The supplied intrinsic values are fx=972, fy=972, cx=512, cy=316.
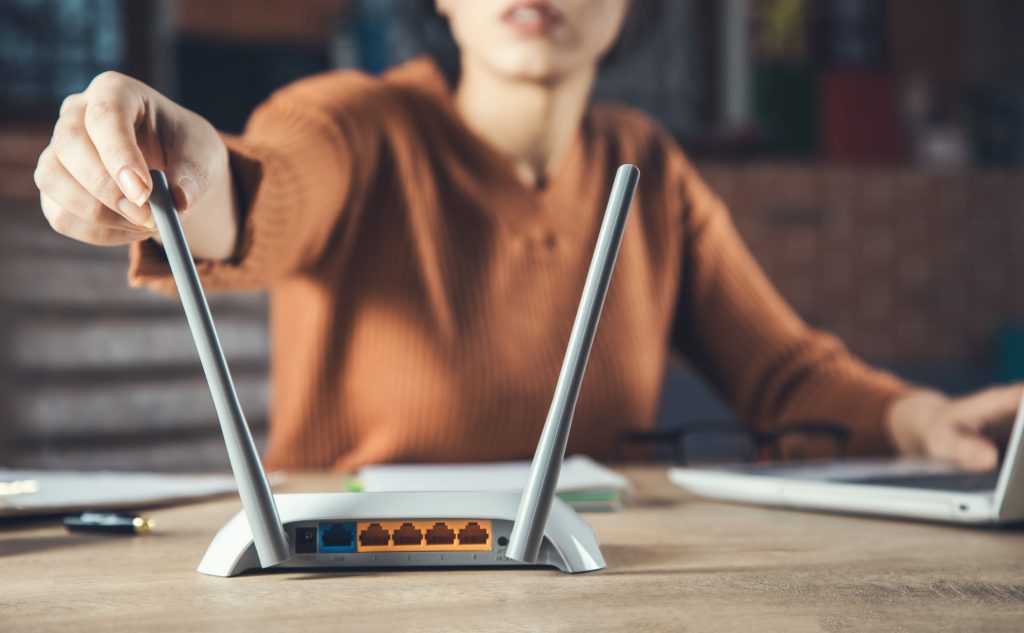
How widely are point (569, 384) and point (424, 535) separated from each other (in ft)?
0.29

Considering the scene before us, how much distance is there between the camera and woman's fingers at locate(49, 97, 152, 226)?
0.38 m

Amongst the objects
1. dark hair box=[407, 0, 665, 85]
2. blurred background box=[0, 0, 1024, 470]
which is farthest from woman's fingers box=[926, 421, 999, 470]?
blurred background box=[0, 0, 1024, 470]

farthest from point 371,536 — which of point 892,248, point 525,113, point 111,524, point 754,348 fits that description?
point 892,248

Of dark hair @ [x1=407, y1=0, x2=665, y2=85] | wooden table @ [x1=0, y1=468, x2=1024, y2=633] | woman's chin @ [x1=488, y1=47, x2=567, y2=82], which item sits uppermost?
dark hair @ [x1=407, y1=0, x2=665, y2=85]

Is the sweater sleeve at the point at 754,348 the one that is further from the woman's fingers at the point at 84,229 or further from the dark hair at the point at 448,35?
the woman's fingers at the point at 84,229

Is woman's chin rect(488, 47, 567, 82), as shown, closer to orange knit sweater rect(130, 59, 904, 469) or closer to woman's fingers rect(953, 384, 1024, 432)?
orange knit sweater rect(130, 59, 904, 469)

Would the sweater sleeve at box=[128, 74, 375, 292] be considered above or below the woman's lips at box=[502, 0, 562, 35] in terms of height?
below

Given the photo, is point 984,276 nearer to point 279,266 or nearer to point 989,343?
point 989,343

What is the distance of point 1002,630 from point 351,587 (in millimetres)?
216

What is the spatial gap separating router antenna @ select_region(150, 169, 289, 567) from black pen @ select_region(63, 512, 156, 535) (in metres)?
0.14

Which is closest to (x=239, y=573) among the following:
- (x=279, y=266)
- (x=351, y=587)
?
(x=351, y=587)

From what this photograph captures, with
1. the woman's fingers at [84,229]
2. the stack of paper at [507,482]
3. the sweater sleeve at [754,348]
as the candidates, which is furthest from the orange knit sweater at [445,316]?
the woman's fingers at [84,229]

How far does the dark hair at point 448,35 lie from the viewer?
1009 mm

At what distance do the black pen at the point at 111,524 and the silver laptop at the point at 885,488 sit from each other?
0.31 m
